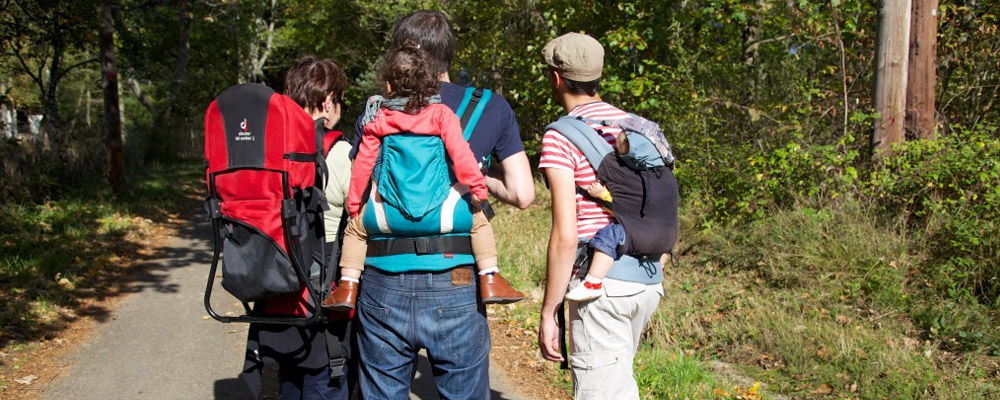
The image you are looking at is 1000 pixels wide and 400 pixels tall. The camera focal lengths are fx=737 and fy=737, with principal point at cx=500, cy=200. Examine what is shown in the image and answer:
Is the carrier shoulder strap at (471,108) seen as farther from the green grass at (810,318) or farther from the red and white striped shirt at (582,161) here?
the green grass at (810,318)

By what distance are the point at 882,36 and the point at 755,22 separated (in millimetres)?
2952

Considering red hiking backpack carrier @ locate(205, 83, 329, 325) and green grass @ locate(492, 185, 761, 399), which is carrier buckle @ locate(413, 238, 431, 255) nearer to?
red hiking backpack carrier @ locate(205, 83, 329, 325)

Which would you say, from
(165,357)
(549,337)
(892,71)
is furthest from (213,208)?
(892,71)

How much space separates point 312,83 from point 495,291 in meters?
1.32

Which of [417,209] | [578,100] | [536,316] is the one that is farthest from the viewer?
[536,316]

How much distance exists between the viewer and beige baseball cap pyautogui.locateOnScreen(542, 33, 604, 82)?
8.71 feet

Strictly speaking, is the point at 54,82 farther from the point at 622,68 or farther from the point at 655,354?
the point at 655,354

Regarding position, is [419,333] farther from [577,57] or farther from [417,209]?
[577,57]


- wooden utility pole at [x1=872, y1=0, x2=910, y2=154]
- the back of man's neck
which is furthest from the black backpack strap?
wooden utility pole at [x1=872, y1=0, x2=910, y2=154]

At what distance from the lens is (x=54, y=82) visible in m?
15.3

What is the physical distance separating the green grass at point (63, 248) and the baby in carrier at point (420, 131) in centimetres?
467

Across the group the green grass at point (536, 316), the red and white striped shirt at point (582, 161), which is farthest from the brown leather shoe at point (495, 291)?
the green grass at point (536, 316)

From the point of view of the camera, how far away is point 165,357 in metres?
5.48

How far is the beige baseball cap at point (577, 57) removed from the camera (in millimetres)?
2656
